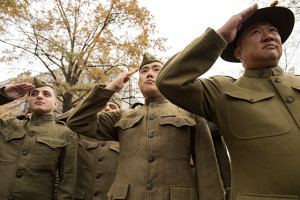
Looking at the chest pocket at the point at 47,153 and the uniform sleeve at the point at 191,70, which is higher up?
the uniform sleeve at the point at 191,70

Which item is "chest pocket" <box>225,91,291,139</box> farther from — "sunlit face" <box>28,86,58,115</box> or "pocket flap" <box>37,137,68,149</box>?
"sunlit face" <box>28,86,58,115</box>

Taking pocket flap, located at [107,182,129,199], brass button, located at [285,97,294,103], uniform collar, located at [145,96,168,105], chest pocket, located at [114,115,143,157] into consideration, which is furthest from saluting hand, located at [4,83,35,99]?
brass button, located at [285,97,294,103]

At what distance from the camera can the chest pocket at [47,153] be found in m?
3.38

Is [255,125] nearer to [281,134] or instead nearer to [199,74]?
[281,134]

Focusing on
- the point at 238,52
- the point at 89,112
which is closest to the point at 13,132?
the point at 89,112

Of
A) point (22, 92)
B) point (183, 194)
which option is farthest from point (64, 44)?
point (183, 194)

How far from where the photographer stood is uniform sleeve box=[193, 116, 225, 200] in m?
2.29

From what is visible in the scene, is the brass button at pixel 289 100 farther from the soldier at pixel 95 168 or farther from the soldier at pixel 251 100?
the soldier at pixel 95 168

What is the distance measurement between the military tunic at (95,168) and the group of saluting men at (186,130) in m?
0.02

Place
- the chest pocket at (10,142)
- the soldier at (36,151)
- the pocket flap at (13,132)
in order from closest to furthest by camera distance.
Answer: the soldier at (36,151)
the chest pocket at (10,142)
the pocket flap at (13,132)

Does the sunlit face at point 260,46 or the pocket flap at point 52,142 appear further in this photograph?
the pocket flap at point 52,142

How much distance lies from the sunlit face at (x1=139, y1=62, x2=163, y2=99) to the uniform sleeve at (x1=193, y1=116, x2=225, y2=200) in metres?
0.65

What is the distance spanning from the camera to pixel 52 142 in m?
3.60

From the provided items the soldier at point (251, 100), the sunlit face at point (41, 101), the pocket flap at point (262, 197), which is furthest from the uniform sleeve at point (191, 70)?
the sunlit face at point (41, 101)
